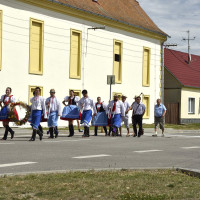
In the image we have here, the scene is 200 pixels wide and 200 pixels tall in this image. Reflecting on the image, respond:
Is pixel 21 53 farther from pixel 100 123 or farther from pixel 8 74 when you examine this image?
pixel 100 123

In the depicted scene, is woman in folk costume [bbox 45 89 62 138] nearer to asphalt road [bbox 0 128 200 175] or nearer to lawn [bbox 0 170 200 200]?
asphalt road [bbox 0 128 200 175]

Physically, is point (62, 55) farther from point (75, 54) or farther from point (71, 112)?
point (71, 112)

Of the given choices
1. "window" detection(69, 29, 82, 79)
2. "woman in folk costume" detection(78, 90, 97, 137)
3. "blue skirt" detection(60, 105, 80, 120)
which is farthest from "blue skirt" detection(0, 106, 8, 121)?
"window" detection(69, 29, 82, 79)

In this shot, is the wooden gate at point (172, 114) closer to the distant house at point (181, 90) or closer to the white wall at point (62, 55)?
the distant house at point (181, 90)

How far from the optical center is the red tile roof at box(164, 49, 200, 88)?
48.2 m

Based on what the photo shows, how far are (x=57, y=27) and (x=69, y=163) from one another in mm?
21329

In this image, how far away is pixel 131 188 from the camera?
7730 mm

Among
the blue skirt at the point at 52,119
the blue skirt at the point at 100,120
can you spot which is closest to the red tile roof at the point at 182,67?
the blue skirt at the point at 100,120

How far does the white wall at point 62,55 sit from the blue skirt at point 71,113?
668cm

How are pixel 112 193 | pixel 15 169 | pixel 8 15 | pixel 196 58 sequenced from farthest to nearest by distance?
pixel 196 58 → pixel 8 15 → pixel 15 169 → pixel 112 193

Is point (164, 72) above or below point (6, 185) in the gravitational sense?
above

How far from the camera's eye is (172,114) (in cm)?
4672

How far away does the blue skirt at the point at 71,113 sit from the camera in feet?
72.2

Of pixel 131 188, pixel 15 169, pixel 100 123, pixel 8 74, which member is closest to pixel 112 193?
pixel 131 188
